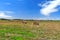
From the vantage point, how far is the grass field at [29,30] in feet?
52.2

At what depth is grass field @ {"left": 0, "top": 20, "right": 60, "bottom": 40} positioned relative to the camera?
1591cm

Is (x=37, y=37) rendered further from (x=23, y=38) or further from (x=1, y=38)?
(x=1, y=38)

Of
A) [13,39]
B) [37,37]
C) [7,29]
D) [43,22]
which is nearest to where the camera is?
[13,39]

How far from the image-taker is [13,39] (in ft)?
48.6

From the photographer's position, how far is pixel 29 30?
18.2 metres

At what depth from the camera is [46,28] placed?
18.9 meters

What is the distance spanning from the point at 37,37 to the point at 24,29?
8.80ft

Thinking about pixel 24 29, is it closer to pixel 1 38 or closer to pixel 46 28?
A: pixel 46 28

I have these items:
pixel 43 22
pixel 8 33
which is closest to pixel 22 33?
pixel 8 33

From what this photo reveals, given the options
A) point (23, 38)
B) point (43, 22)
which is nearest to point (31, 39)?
point (23, 38)

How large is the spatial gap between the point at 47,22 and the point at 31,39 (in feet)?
16.4

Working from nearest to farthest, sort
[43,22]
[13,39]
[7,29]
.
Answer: [13,39], [7,29], [43,22]

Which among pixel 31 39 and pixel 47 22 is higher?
pixel 47 22

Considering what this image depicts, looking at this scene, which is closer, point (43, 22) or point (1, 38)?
point (1, 38)
